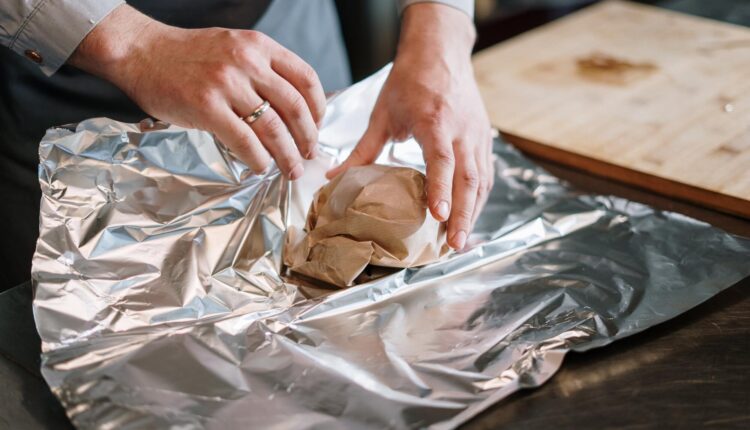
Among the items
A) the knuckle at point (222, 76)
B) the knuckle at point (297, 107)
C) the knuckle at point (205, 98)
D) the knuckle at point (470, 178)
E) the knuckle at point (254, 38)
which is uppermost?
the knuckle at point (254, 38)

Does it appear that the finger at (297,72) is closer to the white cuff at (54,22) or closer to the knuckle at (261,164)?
the knuckle at (261,164)

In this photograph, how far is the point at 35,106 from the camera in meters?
1.11

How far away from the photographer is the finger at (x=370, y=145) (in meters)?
1.12

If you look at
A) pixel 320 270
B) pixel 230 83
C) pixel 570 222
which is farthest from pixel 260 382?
pixel 570 222

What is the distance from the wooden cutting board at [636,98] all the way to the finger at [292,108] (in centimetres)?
49

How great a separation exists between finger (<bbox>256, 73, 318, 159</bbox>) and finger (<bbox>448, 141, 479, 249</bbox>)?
197 millimetres

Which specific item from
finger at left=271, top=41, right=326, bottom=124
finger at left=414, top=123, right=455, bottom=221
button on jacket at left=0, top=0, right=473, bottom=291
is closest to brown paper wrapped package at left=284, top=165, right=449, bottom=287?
finger at left=414, top=123, right=455, bottom=221

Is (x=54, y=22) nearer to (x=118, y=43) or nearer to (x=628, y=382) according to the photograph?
(x=118, y=43)

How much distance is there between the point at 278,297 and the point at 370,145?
0.29 metres

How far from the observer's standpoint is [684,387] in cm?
81

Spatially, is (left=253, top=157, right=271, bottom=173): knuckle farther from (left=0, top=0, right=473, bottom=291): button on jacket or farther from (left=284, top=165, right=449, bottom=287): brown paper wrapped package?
(left=0, top=0, right=473, bottom=291): button on jacket

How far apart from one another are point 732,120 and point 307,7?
2.51ft

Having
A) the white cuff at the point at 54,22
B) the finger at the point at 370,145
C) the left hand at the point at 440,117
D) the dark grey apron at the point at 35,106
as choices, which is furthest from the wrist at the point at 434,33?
the white cuff at the point at 54,22

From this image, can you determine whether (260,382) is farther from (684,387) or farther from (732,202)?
(732,202)
